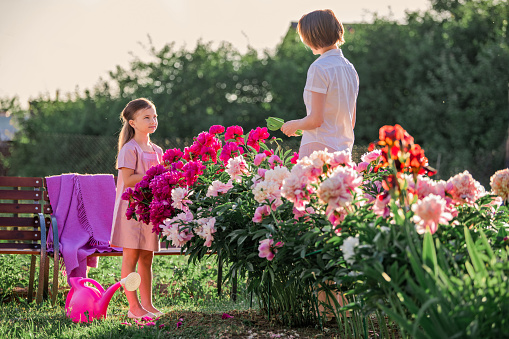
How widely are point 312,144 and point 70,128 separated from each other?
1143 cm

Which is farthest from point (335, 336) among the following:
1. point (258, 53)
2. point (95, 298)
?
point (258, 53)

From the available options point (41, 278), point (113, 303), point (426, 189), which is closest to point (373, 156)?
point (426, 189)

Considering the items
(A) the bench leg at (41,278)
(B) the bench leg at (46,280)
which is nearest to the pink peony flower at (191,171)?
(A) the bench leg at (41,278)

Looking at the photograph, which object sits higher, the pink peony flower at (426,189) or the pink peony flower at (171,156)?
the pink peony flower at (171,156)

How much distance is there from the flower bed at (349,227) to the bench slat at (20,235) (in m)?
1.80

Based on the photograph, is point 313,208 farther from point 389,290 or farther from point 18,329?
point 18,329

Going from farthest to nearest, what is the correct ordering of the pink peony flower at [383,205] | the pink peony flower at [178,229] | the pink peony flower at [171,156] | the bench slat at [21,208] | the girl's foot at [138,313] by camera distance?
the bench slat at [21,208] < the girl's foot at [138,313] < the pink peony flower at [171,156] < the pink peony flower at [178,229] < the pink peony flower at [383,205]

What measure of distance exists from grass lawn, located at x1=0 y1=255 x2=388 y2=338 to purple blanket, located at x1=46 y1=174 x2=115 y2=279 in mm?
388

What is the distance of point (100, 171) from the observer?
1115 centimetres

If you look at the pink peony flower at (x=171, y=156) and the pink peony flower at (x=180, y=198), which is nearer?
the pink peony flower at (x=180, y=198)

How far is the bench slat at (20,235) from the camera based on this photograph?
4641 millimetres

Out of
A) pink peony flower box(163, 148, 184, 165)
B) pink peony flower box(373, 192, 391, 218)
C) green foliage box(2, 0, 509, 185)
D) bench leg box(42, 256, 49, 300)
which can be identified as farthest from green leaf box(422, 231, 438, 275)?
green foliage box(2, 0, 509, 185)

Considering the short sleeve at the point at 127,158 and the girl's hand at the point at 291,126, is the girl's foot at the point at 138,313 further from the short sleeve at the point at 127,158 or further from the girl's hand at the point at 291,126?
the girl's hand at the point at 291,126

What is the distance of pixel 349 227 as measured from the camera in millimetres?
2182
